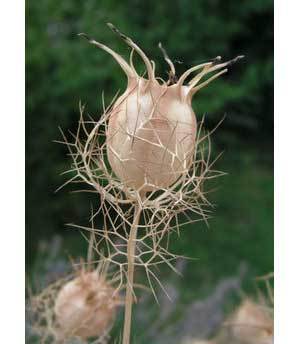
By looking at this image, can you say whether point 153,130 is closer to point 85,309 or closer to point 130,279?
point 130,279

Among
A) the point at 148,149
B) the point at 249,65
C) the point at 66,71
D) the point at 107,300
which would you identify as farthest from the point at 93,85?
the point at 148,149

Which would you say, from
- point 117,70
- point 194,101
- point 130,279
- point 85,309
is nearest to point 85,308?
point 85,309

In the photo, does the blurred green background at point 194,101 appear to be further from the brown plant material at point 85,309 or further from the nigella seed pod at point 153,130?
the nigella seed pod at point 153,130

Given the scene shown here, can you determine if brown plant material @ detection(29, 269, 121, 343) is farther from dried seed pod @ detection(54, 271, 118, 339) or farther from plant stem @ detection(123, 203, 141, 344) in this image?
plant stem @ detection(123, 203, 141, 344)

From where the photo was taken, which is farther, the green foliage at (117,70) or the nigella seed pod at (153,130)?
the green foliage at (117,70)

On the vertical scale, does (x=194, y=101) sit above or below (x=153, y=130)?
below

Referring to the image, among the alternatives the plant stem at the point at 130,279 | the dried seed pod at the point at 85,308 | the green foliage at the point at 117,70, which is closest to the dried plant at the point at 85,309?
the dried seed pod at the point at 85,308

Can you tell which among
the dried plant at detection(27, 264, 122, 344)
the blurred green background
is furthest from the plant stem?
the blurred green background
